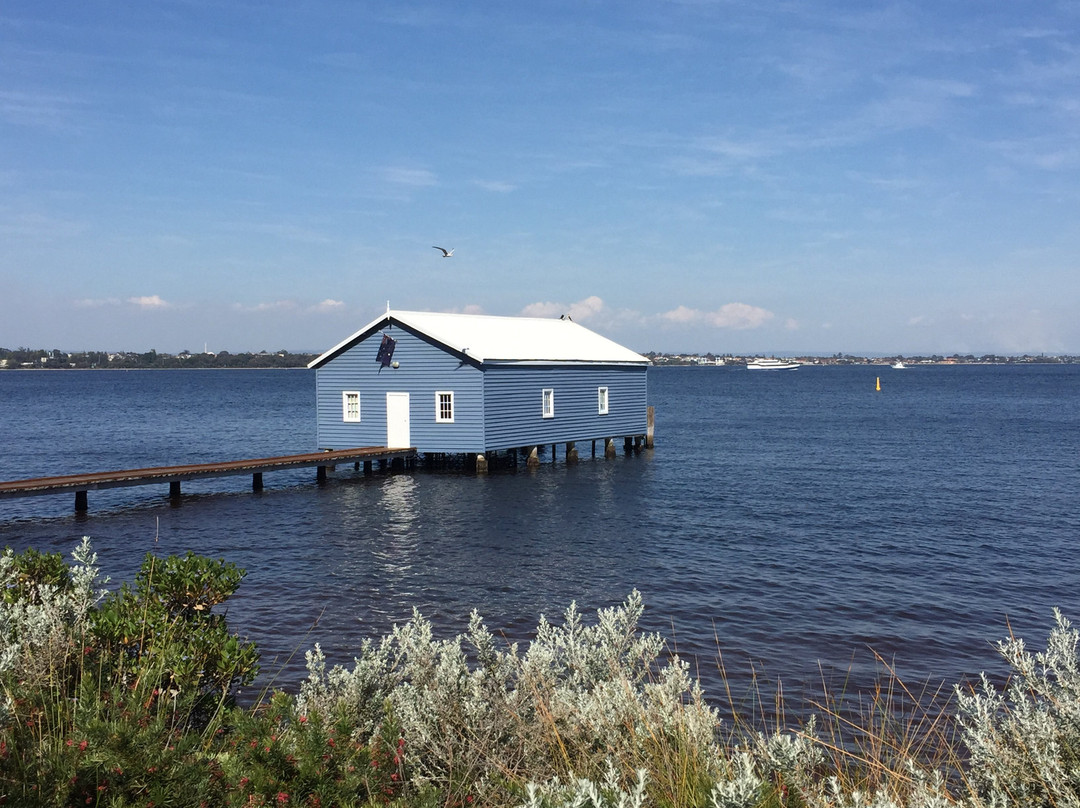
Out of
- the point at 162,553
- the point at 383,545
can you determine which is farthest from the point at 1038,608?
the point at 162,553

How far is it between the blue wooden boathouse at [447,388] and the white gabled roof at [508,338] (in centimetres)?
7

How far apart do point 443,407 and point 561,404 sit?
575 centimetres

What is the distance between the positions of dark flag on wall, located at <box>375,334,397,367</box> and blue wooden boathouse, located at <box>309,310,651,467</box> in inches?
1.5

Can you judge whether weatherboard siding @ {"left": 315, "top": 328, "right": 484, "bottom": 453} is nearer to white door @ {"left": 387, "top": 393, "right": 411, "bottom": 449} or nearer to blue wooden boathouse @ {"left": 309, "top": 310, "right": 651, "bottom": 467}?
blue wooden boathouse @ {"left": 309, "top": 310, "right": 651, "bottom": 467}

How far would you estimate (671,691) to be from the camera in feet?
22.9

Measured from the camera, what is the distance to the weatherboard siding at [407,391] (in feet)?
108

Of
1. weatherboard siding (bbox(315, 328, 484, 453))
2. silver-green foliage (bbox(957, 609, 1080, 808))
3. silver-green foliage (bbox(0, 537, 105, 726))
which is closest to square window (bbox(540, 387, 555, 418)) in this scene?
weatherboard siding (bbox(315, 328, 484, 453))

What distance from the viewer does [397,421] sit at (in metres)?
34.3

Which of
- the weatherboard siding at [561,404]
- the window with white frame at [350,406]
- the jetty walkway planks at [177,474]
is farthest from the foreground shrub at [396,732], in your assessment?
the window with white frame at [350,406]

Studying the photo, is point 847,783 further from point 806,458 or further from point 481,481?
point 806,458

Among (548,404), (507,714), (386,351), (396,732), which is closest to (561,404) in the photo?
(548,404)

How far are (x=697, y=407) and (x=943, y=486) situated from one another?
185 feet

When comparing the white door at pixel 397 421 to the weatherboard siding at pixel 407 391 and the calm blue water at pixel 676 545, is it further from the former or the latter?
the calm blue water at pixel 676 545

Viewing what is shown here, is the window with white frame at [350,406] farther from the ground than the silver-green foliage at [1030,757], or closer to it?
farther from the ground
